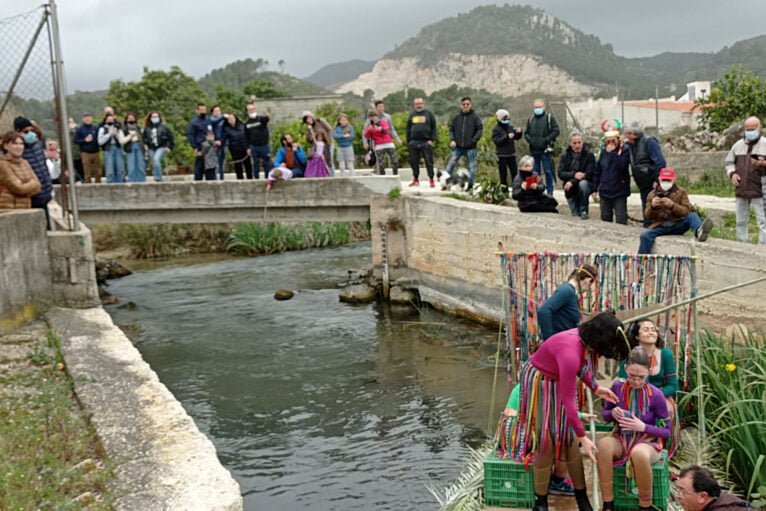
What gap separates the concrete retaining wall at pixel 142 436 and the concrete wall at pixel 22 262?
1.35 metres

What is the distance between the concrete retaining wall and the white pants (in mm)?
7515

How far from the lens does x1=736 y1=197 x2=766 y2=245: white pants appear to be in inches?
412

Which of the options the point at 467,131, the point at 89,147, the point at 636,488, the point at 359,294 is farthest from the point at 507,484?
the point at 89,147

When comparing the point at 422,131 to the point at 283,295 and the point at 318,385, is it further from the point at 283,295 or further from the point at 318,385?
the point at 318,385

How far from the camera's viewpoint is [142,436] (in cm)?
605

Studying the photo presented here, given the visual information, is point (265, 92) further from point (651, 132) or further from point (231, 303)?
point (231, 303)

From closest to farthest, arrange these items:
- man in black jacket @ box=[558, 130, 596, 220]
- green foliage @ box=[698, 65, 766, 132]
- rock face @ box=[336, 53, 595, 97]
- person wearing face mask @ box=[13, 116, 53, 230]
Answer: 1. person wearing face mask @ box=[13, 116, 53, 230]
2. man in black jacket @ box=[558, 130, 596, 220]
3. green foliage @ box=[698, 65, 766, 132]
4. rock face @ box=[336, 53, 595, 97]

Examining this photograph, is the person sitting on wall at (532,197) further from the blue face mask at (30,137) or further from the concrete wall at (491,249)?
the blue face mask at (30,137)

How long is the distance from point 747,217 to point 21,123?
33.7ft

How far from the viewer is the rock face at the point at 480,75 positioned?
134 meters

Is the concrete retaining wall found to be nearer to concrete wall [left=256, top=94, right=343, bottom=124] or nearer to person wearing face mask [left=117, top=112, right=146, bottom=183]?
person wearing face mask [left=117, top=112, right=146, bottom=183]

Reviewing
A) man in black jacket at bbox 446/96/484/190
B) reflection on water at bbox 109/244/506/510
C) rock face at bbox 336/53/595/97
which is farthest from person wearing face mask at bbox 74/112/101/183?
rock face at bbox 336/53/595/97

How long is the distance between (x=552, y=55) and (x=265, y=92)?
95726 millimetres

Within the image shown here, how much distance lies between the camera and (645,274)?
8.24 m
